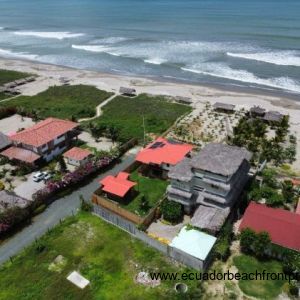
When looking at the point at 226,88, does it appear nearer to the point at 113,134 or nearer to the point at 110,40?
the point at 113,134

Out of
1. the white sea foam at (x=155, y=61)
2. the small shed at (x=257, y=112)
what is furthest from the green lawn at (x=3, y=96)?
the small shed at (x=257, y=112)

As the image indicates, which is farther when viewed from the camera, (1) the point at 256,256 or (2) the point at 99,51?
(2) the point at 99,51

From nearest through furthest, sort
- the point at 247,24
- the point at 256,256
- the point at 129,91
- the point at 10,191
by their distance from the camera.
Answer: the point at 256,256
the point at 10,191
the point at 129,91
the point at 247,24

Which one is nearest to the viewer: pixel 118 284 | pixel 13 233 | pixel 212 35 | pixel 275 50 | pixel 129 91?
pixel 118 284

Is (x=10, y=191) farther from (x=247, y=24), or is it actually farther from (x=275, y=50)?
(x=247, y=24)

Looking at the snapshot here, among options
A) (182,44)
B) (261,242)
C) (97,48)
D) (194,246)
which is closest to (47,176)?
(194,246)

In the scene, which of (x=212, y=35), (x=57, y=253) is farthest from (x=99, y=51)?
(x=57, y=253)
